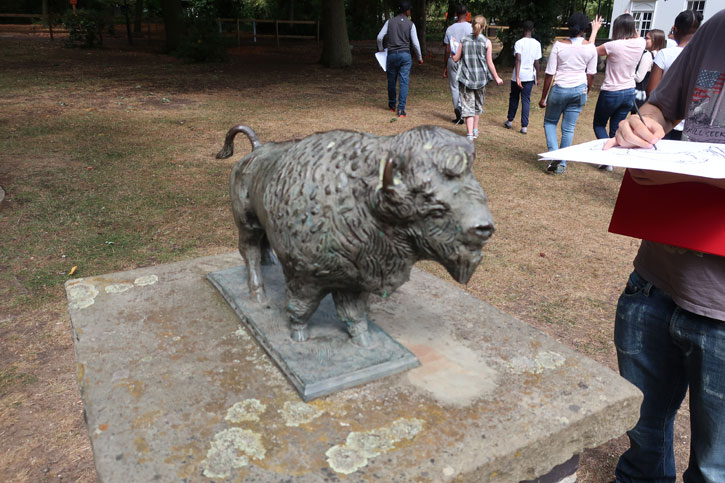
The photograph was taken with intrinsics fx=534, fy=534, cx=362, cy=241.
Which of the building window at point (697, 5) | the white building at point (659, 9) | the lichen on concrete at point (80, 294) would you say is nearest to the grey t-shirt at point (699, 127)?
the lichen on concrete at point (80, 294)

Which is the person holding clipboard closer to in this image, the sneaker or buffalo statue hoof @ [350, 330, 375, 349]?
buffalo statue hoof @ [350, 330, 375, 349]

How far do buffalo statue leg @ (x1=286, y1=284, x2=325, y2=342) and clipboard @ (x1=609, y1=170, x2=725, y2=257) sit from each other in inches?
44.6

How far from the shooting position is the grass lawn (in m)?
3.10

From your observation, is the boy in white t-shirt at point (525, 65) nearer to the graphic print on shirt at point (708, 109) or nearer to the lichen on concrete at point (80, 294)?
the graphic print on shirt at point (708, 109)

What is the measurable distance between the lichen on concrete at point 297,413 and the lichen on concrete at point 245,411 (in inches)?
2.8

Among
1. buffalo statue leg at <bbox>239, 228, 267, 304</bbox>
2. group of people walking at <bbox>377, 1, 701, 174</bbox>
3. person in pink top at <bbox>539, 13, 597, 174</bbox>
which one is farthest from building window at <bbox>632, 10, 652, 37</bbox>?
buffalo statue leg at <bbox>239, 228, 267, 304</bbox>

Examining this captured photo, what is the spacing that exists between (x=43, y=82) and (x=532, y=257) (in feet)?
39.4

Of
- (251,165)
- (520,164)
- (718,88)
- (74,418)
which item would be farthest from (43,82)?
(718,88)

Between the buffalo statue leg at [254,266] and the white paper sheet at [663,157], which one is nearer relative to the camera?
the white paper sheet at [663,157]

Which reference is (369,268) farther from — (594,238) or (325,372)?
(594,238)

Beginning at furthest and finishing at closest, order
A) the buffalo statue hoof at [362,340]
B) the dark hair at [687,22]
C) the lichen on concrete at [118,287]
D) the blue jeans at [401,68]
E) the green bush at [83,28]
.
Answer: the green bush at [83,28], the blue jeans at [401,68], the dark hair at [687,22], the lichen on concrete at [118,287], the buffalo statue hoof at [362,340]

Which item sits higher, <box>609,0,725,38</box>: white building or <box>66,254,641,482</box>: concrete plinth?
<box>609,0,725,38</box>: white building

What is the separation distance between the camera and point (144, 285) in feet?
8.32

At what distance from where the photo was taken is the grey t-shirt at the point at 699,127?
1.74 metres
